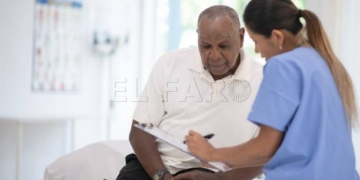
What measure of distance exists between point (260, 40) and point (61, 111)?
9.29 ft

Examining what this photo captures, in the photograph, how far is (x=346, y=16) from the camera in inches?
107

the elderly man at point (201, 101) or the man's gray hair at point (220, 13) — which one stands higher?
the man's gray hair at point (220, 13)

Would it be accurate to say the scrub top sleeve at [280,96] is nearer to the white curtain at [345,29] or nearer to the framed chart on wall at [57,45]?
the white curtain at [345,29]

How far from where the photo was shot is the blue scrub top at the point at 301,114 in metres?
1.33

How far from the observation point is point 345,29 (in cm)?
271

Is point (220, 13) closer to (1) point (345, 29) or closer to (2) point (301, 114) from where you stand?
(2) point (301, 114)

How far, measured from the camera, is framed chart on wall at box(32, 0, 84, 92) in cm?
388

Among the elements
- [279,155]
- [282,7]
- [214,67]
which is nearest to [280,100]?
[279,155]

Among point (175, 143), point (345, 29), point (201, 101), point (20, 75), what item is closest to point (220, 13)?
point (201, 101)

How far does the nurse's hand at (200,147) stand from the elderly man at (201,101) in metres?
0.51

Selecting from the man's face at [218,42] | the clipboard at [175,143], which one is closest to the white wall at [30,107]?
the man's face at [218,42]

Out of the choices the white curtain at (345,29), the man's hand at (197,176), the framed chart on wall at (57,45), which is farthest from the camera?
the framed chart on wall at (57,45)

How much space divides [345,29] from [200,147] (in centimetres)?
158

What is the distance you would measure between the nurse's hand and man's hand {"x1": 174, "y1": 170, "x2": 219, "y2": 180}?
48 centimetres
